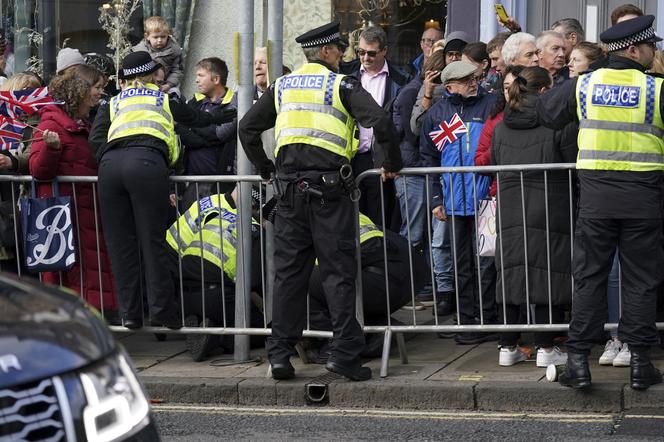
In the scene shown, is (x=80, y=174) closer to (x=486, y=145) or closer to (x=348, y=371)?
(x=348, y=371)

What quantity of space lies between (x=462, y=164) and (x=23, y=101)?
300cm

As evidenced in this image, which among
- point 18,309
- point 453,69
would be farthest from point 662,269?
point 18,309

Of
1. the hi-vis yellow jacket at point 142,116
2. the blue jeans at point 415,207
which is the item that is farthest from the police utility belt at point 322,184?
the blue jeans at point 415,207

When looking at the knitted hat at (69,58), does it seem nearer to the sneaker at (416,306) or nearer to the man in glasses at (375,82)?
the man in glasses at (375,82)

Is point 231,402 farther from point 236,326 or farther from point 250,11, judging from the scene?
point 250,11

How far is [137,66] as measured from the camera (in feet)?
28.7

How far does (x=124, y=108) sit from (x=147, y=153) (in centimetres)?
34

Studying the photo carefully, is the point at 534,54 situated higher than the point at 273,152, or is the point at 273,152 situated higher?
the point at 534,54

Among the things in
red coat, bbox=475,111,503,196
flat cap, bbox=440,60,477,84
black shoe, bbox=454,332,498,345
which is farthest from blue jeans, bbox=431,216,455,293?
flat cap, bbox=440,60,477,84

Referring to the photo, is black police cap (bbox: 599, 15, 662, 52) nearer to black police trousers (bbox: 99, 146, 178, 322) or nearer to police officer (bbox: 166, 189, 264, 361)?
police officer (bbox: 166, 189, 264, 361)

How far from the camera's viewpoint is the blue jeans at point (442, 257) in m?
9.20

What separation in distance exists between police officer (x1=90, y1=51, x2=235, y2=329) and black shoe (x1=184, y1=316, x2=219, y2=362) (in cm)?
17

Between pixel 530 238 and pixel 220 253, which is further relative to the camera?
pixel 220 253

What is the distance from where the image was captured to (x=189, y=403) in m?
7.89
